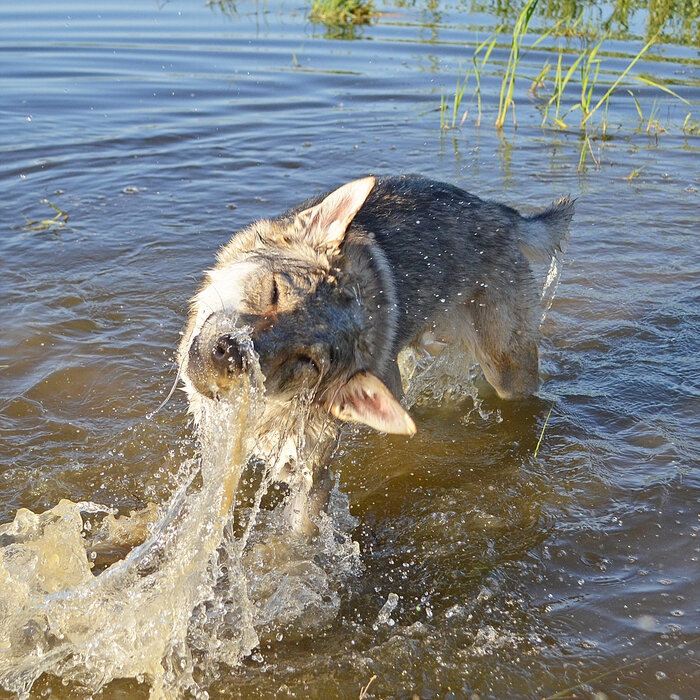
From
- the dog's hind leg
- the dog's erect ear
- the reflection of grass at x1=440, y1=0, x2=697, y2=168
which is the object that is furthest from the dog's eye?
the reflection of grass at x1=440, y1=0, x2=697, y2=168

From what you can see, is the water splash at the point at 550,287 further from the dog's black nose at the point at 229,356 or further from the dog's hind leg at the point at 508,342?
the dog's black nose at the point at 229,356

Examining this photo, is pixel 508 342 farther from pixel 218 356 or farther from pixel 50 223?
pixel 50 223

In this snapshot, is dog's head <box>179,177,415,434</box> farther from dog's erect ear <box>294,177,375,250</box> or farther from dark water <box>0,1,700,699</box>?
dark water <box>0,1,700,699</box>

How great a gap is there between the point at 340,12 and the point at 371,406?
12.1 metres

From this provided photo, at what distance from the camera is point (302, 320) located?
3.07 m

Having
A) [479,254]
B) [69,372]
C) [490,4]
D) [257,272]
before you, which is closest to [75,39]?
[490,4]

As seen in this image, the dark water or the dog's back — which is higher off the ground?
the dog's back

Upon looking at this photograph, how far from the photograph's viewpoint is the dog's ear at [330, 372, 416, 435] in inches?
113

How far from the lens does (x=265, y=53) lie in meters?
12.2

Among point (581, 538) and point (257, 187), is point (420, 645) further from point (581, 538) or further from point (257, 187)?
point (257, 187)

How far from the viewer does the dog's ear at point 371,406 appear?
288cm

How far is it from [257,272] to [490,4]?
42.9 ft

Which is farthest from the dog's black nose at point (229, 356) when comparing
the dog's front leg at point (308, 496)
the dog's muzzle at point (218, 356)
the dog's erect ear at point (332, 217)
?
the dog's front leg at point (308, 496)

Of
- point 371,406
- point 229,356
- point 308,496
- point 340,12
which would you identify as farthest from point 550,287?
point 340,12
